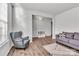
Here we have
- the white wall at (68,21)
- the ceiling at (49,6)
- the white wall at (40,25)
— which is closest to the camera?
the ceiling at (49,6)

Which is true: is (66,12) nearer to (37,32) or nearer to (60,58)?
(37,32)

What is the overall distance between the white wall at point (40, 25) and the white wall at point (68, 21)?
1942 mm

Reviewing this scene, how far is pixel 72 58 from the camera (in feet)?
2.87

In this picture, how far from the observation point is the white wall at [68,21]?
4.34m

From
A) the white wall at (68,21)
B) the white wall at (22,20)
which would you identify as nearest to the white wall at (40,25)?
the white wall at (68,21)

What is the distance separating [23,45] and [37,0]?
2.67 m

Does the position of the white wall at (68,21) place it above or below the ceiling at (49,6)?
below

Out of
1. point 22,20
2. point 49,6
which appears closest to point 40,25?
point 22,20

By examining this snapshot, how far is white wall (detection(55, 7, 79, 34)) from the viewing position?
434 centimetres

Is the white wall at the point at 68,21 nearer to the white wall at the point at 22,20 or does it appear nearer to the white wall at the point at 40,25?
the white wall at the point at 40,25

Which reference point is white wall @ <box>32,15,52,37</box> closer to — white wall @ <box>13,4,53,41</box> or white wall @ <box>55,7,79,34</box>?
white wall @ <box>55,7,79,34</box>

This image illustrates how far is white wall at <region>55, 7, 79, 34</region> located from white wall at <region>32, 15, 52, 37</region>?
1.94 meters

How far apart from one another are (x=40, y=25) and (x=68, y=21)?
3.54m

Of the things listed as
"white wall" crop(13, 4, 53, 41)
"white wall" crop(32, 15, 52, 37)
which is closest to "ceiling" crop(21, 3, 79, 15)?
"white wall" crop(13, 4, 53, 41)
